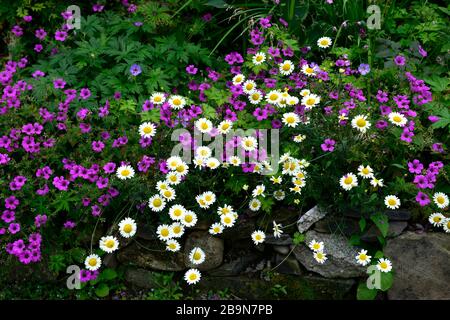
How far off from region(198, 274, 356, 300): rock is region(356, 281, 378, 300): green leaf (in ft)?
0.25

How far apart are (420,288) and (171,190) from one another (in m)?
1.61

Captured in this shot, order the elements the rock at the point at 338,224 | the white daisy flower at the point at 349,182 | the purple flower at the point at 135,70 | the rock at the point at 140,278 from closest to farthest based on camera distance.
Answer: the white daisy flower at the point at 349,182
the rock at the point at 338,224
the rock at the point at 140,278
the purple flower at the point at 135,70

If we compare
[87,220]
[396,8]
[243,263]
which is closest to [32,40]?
[87,220]

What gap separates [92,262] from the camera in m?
3.29

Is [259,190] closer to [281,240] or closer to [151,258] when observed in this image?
[281,240]

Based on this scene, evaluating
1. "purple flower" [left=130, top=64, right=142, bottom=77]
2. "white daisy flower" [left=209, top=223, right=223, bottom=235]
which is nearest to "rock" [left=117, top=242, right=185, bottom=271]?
"white daisy flower" [left=209, top=223, right=223, bottom=235]

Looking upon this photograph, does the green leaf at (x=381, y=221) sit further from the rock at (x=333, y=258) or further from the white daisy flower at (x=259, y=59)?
the white daisy flower at (x=259, y=59)

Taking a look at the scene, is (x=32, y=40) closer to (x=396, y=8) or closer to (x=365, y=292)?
(x=396, y=8)

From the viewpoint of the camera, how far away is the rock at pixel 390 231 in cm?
325

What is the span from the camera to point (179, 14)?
14.6 feet

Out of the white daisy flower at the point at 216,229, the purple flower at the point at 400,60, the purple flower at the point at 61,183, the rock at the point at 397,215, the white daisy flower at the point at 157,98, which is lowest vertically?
the white daisy flower at the point at 216,229

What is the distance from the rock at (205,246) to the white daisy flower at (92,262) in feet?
1.79

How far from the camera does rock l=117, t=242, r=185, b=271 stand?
346 centimetres

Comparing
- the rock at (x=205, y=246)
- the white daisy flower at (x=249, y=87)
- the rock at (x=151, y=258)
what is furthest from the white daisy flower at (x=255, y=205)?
the white daisy flower at (x=249, y=87)
